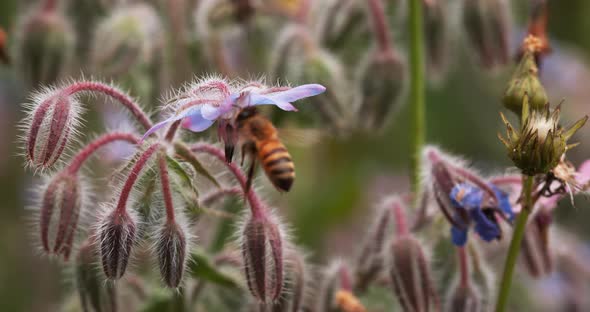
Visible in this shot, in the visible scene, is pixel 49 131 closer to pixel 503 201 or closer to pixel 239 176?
pixel 239 176

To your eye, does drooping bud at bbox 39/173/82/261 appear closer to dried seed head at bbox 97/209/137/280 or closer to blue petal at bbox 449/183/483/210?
dried seed head at bbox 97/209/137/280

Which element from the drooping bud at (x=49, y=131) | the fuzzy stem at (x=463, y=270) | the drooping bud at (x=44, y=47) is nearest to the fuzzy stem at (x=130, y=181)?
the drooping bud at (x=49, y=131)

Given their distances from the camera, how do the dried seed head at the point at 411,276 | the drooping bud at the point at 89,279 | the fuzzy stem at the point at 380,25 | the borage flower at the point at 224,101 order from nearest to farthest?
the borage flower at the point at 224,101 → the drooping bud at the point at 89,279 → the dried seed head at the point at 411,276 → the fuzzy stem at the point at 380,25

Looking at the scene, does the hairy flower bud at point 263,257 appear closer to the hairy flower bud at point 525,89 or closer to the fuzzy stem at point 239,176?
the fuzzy stem at point 239,176

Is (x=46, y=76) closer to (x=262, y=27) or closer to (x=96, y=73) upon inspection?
(x=96, y=73)

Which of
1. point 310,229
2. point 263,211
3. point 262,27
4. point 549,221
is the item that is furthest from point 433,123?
point 263,211

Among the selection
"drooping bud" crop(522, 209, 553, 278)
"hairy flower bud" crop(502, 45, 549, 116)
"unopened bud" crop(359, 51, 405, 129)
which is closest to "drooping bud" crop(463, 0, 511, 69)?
"unopened bud" crop(359, 51, 405, 129)
